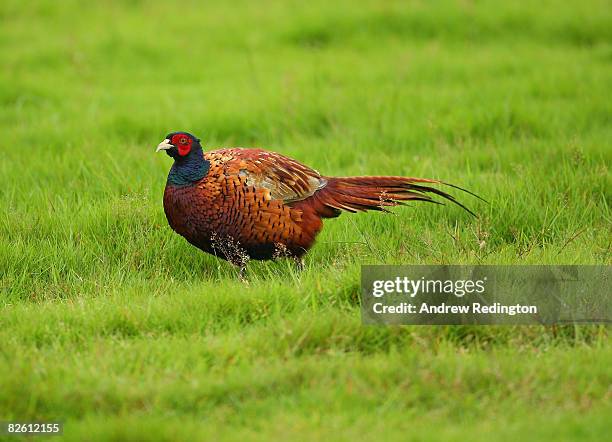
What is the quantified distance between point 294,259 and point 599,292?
1663 mm

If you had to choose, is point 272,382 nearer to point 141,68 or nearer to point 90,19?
point 141,68

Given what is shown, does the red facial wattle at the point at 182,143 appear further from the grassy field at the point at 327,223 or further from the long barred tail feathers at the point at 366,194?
the long barred tail feathers at the point at 366,194

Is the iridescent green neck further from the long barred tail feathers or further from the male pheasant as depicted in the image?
the long barred tail feathers

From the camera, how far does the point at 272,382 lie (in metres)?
3.84

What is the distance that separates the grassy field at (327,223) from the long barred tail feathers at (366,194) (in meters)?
0.23

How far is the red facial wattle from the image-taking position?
5129mm

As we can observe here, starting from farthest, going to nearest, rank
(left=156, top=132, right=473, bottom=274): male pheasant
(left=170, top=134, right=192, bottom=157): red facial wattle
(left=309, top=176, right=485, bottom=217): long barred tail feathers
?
1. (left=309, top=176, right=485, bottom=217): long barred tail feathers
2. (left=170, top=134, right=192, bottom=157): red facial wattle
3. (left=156, top=132, right=473, bottom=274): male pheasant

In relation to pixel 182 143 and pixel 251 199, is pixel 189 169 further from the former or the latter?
pixel 251 199

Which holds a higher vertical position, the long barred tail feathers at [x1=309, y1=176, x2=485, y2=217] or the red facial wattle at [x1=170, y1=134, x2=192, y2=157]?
the red facial wattle at [x1=170, y1=134, x2=192, y2=157]

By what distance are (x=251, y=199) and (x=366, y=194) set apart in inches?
27.8

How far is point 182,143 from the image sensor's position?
5.14 meters

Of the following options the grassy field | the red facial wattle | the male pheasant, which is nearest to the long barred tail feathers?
the male pheasant

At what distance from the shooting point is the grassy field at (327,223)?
3.73 metres

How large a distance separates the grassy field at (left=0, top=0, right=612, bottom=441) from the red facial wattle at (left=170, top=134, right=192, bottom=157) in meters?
0.65
